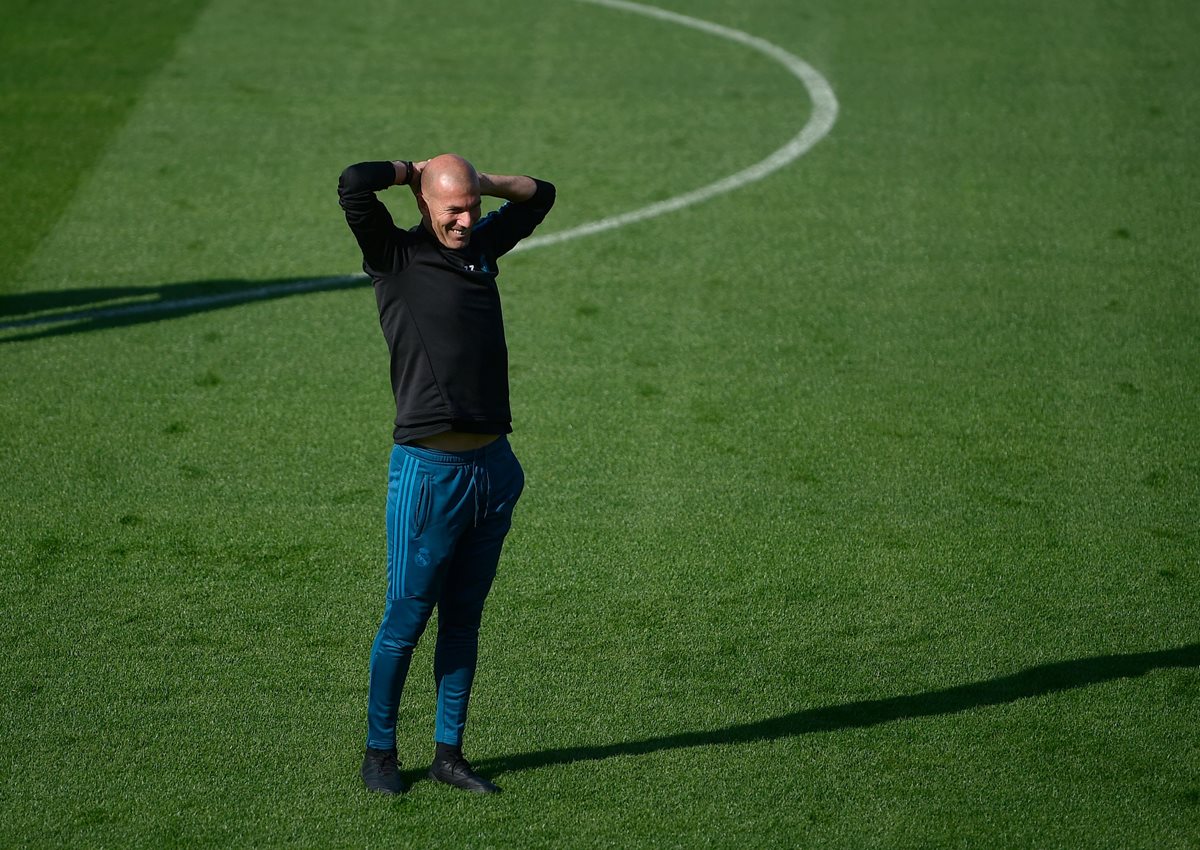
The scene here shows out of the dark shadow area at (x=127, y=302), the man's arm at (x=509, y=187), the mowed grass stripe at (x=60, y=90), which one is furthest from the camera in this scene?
the mowed grass stripe at (x=60, y=90)

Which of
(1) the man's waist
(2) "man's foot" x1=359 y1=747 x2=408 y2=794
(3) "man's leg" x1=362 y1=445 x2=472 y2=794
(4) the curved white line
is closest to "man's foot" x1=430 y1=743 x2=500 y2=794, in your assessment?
(2) "man's foot" x1=359 y1=747 x2=408 y2=794

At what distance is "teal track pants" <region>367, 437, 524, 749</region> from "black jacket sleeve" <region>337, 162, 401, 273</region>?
1.97 feet

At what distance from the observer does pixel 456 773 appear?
446 cm

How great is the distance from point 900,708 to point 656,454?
2.18 meters

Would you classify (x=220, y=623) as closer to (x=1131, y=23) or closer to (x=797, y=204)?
(x=797, y=204)

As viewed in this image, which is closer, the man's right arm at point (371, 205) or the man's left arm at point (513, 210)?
the man's right arm at point (371, 205)

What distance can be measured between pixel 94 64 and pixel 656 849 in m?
10.1

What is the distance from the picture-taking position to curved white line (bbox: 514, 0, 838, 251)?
9508 mm

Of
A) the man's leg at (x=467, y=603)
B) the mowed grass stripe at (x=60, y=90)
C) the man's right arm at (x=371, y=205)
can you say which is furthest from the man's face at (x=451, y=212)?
the mowed grass stripe at (x=60, y=90)

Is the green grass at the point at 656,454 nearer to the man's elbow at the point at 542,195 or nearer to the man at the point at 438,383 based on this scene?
the man at the point at 438,383

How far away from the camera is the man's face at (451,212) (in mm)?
3986

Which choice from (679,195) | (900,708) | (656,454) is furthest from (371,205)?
(679,195)

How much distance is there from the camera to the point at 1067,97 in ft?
37.4

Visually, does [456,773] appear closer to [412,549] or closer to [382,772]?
[382,772]
